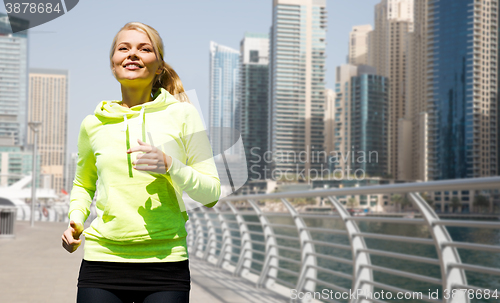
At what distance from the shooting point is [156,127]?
139 centimetres

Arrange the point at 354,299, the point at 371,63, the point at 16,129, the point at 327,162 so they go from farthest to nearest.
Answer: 1. the point at 371,63
2. the point at 327,162
3. the point at 16,129
4. the point at 354,299

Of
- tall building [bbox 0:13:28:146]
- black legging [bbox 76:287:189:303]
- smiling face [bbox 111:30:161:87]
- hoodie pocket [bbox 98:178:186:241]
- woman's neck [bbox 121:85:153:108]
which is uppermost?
tall building [bbox 0:13:28:146]

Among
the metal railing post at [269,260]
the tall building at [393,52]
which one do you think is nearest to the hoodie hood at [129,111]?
the metal railing post at [269,260]

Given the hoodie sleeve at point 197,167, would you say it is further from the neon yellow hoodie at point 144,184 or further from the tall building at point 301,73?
the tall building at point 301,73

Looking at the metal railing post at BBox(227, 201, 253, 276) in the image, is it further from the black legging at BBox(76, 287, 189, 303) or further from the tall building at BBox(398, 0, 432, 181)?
the tall building at BBox(398, 0, 432, 181)

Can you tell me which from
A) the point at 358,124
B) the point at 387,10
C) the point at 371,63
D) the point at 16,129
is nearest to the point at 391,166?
the point at 358,124

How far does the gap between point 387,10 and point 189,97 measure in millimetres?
192046

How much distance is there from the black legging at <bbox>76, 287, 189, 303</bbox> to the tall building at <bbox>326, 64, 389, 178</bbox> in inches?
4877

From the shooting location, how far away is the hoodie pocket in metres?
1.35

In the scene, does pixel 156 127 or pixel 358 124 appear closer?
pixel 156 127

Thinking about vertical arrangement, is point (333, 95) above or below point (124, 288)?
above

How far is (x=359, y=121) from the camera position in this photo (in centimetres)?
13788

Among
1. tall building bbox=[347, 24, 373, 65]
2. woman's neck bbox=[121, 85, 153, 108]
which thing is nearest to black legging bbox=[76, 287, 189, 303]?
woman's neck bbox=[121, 85, 153, 108]

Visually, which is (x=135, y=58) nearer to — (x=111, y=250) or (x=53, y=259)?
(x=111, y=250)
